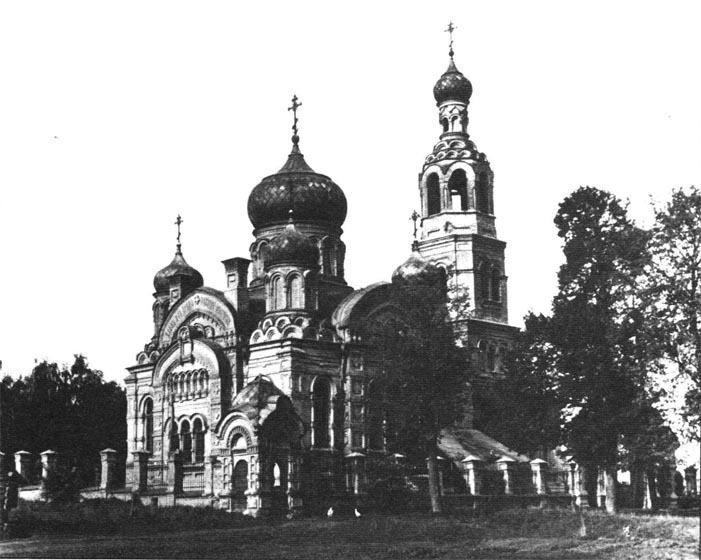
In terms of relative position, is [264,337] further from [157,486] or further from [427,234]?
[427,234]

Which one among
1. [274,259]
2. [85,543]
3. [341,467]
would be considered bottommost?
[85,543]

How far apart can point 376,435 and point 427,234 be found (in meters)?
8.39

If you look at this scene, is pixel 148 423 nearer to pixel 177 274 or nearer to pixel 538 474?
pixel 177 274

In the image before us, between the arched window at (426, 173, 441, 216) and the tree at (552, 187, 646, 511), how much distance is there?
583 inches

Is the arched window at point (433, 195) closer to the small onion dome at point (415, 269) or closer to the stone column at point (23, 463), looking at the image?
the small onion dome at point (415, 269)

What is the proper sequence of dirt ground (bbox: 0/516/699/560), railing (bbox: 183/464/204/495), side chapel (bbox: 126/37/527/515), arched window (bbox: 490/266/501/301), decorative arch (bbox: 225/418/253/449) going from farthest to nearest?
arched window (bbox: 490/266/501/301) < railing (bbox: 183/464/204/495) < side chapel (bbox: 126/37/527/515) < decorative arch (bbox: 225/418/253/449) < dirt ground (bbox: 0/516/699/560)

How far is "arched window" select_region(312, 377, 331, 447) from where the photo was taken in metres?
33.5

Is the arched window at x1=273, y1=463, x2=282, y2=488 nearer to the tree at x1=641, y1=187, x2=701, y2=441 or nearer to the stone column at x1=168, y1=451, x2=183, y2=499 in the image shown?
the stone column at x1=168, y1=451, x2=183, y2=499

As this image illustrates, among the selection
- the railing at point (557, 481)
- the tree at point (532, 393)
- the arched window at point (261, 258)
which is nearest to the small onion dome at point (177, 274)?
the arched window at point (261, 258)

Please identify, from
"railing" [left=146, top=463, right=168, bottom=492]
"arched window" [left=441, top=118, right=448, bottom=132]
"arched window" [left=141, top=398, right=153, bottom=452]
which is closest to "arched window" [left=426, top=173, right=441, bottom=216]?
"arched window" [left=441, top=118, right=448, bottom=132]

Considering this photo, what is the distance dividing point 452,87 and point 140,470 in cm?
1661

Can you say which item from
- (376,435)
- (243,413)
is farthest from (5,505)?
(376,435)

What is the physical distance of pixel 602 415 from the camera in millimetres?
23797

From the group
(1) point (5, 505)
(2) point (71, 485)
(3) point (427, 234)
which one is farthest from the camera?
(3) point (427, 234)
